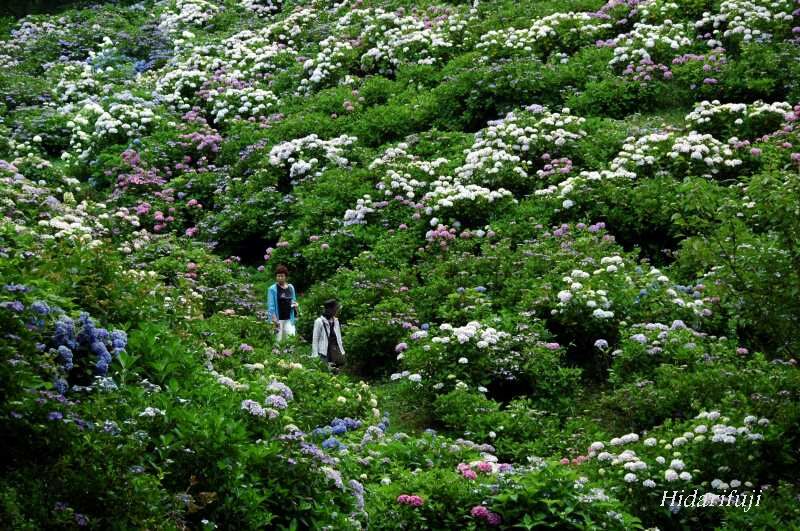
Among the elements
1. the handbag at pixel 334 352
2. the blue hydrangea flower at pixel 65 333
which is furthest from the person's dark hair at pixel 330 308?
the blue hydrangea flower at pixel 65 333

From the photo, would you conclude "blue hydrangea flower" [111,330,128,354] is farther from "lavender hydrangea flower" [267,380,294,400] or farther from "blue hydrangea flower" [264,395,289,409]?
"lavender hydrangea flower" [267,380,294,400]

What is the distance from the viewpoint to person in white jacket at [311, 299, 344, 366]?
1167 centimetres

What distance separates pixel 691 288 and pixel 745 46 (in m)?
6.86

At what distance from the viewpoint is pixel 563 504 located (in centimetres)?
785

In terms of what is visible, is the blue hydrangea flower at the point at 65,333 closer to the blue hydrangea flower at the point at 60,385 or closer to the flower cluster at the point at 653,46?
the blue hydrangea flower at the point at 60,385

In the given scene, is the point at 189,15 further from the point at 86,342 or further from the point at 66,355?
the point at 66,355

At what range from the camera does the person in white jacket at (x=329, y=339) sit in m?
11.7

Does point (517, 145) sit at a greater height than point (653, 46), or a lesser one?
lesser

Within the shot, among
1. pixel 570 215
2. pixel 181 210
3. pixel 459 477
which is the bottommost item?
pixel 181 210

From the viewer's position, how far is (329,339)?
11.7 metres

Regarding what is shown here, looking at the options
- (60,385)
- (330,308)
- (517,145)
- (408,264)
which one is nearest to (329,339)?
(330,308)

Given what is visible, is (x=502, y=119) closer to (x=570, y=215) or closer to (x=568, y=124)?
(x=568, y=124)

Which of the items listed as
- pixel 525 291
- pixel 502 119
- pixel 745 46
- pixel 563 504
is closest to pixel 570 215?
pixel 525 291

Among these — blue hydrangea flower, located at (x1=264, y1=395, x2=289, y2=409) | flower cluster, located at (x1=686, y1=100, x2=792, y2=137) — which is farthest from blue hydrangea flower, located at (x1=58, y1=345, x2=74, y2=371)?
flower cluster, located at (x1=686, y1=100, x2=792, y2=137)
